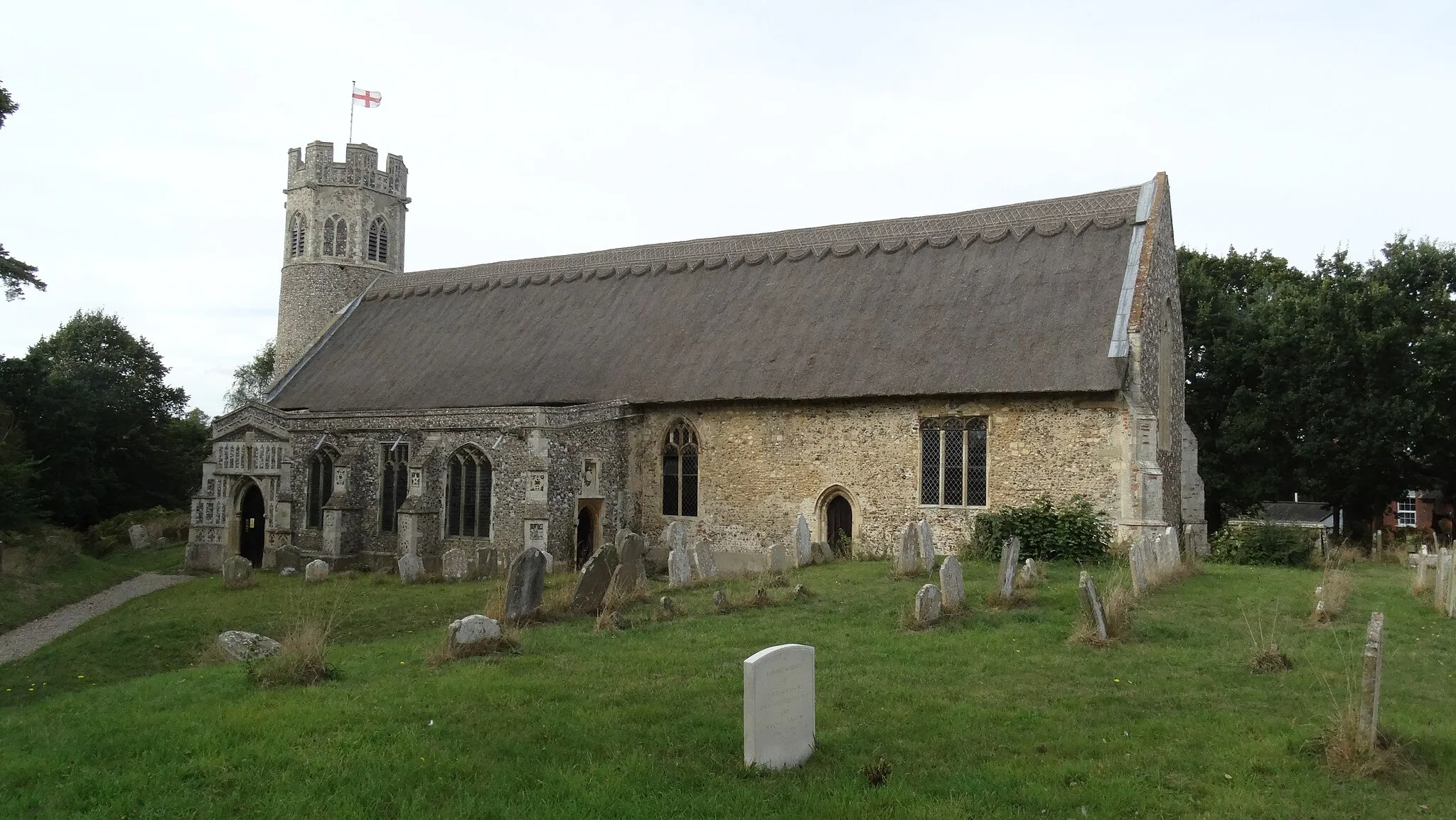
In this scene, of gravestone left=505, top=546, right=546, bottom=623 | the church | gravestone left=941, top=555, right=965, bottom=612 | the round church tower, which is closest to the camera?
gravestone left=941, top=555, right=965, bottom=612

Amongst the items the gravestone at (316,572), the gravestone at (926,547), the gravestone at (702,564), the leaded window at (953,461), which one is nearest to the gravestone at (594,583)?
the gravestone at (702,564)

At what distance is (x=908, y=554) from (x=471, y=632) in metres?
8.02

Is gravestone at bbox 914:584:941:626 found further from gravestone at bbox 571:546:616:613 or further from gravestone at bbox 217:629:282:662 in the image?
gravestone at bbox 217:629:282:662

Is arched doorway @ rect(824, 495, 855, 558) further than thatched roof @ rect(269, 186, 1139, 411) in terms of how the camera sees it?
Yes

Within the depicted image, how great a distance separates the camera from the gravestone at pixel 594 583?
13469 millimetres

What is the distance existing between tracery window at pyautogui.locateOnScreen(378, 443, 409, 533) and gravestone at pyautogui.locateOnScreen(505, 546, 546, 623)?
1200 cm

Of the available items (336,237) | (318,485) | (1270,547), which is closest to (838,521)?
(1270,547)

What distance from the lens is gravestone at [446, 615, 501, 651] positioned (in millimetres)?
10492

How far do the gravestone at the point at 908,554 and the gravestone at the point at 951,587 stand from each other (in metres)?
3.62

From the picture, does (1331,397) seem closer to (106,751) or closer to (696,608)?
(696,608)

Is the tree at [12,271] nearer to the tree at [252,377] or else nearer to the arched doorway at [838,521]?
the arched doorway at [838,521]

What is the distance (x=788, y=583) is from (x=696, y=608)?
8.90ft

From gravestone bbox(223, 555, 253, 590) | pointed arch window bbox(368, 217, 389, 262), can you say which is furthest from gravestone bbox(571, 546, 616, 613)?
pointed arch window bbox(368, 217, 389, 262)

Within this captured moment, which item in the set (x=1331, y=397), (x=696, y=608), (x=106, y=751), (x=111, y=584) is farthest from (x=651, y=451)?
(x=1331, y=397)
